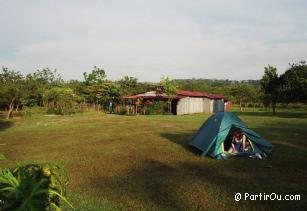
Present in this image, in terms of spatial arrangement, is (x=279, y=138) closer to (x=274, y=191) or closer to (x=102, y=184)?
(x=274, y=191)

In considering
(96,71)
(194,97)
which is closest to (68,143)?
(194,97)

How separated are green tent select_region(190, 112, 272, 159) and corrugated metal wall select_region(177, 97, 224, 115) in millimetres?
27359

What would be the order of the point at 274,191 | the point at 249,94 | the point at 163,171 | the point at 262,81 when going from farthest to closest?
the point at 249,94 → the point at 262,81 → the point at 163,171 → the point at 274,191

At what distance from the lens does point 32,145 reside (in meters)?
15.2

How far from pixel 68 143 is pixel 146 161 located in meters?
6.03

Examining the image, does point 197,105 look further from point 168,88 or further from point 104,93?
point 104,93

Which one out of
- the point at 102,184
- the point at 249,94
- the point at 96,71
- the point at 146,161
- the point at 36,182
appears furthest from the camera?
the point at 249,94

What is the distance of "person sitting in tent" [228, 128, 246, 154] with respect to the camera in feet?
38.6

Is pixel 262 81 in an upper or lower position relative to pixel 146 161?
upper

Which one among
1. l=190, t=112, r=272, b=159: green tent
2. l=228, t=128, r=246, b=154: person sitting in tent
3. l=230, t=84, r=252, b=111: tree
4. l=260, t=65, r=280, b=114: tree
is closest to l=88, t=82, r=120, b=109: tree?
l=260, t=65, r=280, b=114: tree

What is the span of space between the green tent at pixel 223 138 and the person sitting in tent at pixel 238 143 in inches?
7.7

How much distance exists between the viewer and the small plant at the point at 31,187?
70.2 inches

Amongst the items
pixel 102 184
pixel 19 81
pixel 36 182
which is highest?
pixel 19 81

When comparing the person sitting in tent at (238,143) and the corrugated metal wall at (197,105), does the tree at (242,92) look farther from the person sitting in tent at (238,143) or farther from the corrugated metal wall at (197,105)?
the person sitting in tent at (238,143)
